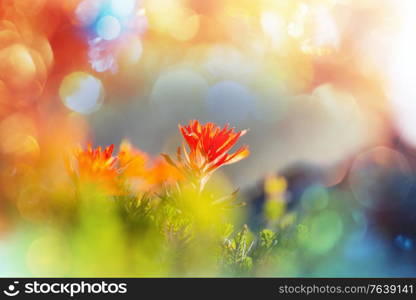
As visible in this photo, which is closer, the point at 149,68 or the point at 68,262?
the point at 68,262

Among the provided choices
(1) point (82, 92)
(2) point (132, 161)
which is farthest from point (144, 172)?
(1) point (82, 92)

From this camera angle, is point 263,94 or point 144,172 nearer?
point 144,172

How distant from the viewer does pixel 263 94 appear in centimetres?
75

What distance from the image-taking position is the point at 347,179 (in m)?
0.75

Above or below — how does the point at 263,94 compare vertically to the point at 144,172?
above

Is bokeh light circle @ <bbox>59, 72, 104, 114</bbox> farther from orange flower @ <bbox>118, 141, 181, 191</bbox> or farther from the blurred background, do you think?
orange flower @ <bbox>118, 141, 181, 191</bbox>

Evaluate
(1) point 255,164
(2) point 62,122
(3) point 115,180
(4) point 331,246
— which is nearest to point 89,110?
(2) point 62,122

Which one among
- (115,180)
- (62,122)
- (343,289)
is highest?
(62,122)

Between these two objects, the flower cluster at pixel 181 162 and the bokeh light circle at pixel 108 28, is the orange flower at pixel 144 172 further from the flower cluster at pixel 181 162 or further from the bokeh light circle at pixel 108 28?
the bokeh light circle at pixel 108 28

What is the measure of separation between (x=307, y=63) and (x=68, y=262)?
19.4 inches

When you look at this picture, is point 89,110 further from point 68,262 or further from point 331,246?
point 331,246

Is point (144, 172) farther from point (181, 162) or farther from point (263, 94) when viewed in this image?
point (263, 94)

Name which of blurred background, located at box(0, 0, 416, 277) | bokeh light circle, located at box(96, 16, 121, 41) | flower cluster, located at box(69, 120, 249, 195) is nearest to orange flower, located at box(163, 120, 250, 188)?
flower cluster, located at box(69, 120, 249, 195)

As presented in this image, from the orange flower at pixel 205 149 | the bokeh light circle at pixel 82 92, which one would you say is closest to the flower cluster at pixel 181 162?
the orange flower at pixel 205 149
